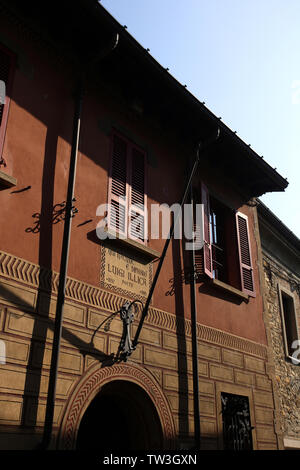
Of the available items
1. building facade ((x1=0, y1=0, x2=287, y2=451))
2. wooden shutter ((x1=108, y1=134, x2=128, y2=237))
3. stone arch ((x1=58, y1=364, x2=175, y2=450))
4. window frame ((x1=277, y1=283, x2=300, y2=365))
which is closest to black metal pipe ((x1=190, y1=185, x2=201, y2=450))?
building facade ((x1=0, y1=0, x2=287, y2=451))

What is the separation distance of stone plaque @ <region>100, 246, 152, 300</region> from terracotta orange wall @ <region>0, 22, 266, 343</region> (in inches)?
6.3

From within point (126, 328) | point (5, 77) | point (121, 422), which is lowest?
point (121, 422)

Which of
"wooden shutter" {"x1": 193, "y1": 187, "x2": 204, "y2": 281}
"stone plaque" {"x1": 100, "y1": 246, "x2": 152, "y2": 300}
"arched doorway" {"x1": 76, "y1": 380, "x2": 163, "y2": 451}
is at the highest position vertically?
"wooden shutter" {"x1": 193, "y1": 187, "x2": 204, "y2": 281}

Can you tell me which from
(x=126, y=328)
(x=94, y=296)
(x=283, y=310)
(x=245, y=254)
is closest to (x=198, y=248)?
(x=245, y=254)

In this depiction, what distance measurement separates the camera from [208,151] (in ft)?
29.8

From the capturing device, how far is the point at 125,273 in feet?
21.6

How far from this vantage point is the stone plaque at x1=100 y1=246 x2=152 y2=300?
20.7 ft

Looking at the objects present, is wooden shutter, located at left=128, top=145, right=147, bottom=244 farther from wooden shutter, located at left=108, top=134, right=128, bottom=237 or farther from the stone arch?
the stone arch

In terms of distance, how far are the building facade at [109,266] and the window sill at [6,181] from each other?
2 centimetres

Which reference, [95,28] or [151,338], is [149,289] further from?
[95,28]

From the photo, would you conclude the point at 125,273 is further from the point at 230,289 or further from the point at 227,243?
the point at 227,243

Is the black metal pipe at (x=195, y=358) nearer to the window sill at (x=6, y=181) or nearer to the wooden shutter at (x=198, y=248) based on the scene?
the wooden shutter at (x=198, y=248)

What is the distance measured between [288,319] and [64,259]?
25.9ft
